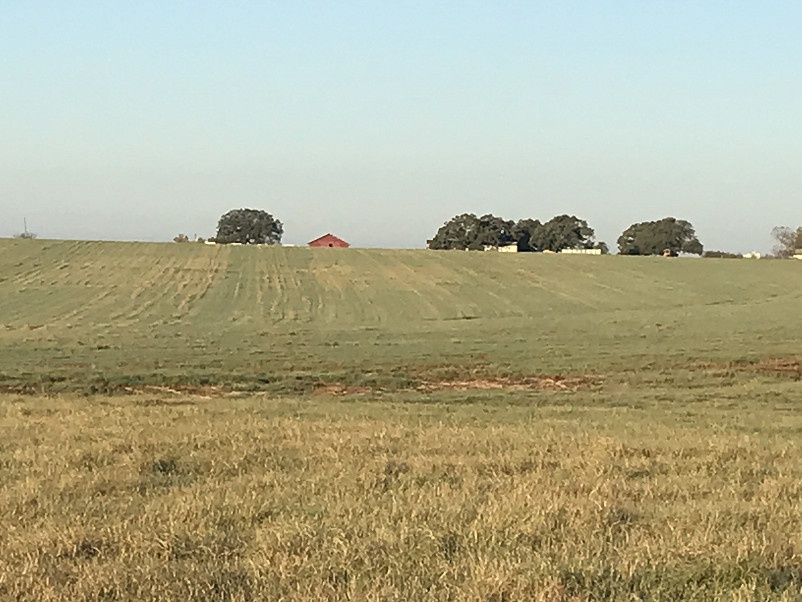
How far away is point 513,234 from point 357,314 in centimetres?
10006

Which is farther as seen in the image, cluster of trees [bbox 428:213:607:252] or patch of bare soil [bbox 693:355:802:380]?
cluster of trees [bbox 428:213:607:252]

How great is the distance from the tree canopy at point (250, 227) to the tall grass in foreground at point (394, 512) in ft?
517

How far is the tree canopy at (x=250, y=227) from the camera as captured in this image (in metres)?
169

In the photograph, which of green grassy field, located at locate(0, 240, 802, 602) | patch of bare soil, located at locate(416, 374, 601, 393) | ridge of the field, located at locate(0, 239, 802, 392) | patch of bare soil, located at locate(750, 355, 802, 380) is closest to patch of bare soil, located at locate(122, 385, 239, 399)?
green grassy field, located at locate(0, 240, 802, 602)

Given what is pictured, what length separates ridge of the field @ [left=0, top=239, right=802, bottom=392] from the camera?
30.1m

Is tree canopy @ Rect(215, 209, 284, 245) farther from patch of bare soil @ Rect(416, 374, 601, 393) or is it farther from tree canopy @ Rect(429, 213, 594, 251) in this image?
patch of bare soil @ Rect(416, 374, 601, 393)

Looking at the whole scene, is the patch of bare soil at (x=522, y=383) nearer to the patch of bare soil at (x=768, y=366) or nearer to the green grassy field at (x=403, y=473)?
the green grassy field at (x=403, y=473)

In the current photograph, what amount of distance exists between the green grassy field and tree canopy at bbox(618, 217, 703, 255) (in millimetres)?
101563

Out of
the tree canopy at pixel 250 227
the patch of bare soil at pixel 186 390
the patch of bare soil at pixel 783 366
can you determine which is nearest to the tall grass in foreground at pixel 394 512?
the patch of bare soil at pixel 186 390

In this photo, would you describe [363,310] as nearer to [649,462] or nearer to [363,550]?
[649,462]

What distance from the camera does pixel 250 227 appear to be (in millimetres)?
169750

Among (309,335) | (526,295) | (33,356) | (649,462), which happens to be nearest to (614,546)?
(649,462)

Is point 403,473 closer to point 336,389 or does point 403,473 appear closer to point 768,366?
point 336,389

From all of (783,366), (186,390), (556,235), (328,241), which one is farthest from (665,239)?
(186,390)
